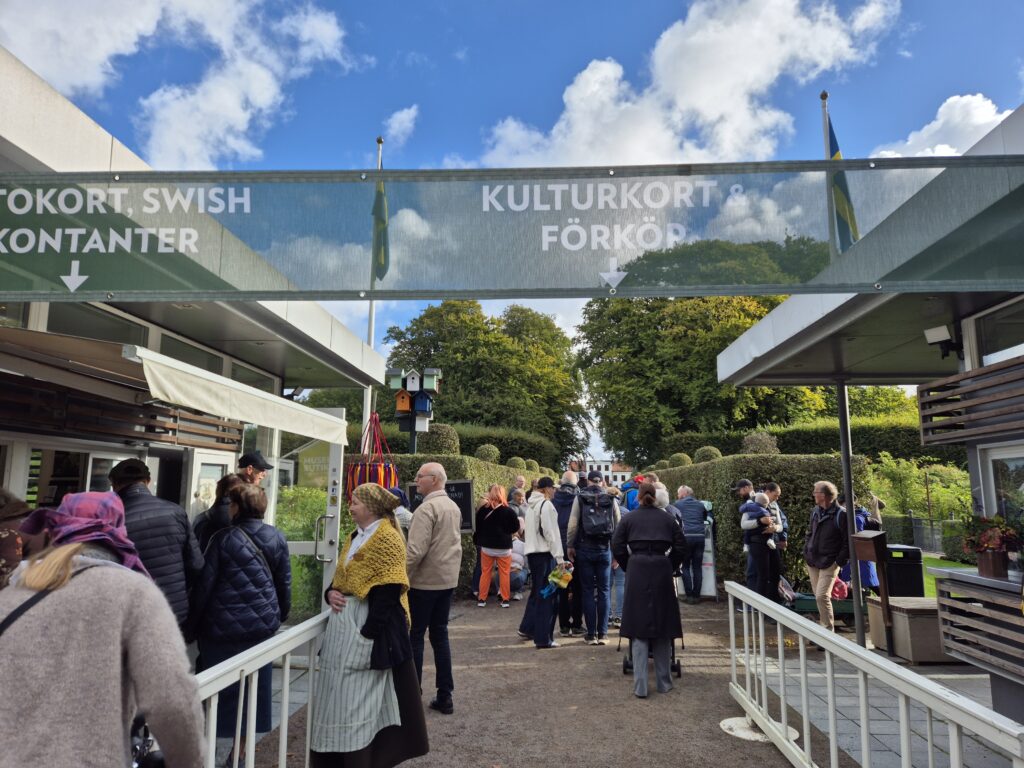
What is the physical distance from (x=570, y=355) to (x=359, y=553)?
40.7m

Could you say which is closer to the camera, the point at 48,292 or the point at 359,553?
the point at 48,292

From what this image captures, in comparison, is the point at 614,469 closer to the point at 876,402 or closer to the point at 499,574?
the point at 876,402

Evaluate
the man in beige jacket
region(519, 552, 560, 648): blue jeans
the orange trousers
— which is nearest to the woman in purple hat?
the man in beige jacket

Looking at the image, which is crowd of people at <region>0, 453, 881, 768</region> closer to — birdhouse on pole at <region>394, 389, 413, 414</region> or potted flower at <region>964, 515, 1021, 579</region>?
potted flower at <region>964, 515, 1021, 579</region>

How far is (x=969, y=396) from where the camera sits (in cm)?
520

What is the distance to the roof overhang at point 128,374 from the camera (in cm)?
393

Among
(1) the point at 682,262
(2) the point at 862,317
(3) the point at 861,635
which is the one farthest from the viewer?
(3) the point at 861,635

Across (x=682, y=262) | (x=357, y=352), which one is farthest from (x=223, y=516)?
(x=357, y=352)

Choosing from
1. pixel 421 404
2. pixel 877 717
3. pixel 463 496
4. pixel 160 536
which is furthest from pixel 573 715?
pixel 421 404

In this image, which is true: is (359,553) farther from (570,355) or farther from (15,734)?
(570,355)

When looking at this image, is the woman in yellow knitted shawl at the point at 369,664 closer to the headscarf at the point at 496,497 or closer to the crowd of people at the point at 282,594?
the crowd of people at the point at 282,594

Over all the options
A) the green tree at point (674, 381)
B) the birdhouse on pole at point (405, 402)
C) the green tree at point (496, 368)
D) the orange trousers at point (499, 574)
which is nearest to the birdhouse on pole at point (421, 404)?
the birdhouse on pole at point (405, 402)

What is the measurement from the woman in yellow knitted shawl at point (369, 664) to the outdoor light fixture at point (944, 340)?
5.01 metres

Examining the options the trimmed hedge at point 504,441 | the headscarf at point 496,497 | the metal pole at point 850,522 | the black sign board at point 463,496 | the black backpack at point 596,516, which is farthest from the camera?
the trimmed hedge at point 504,441
